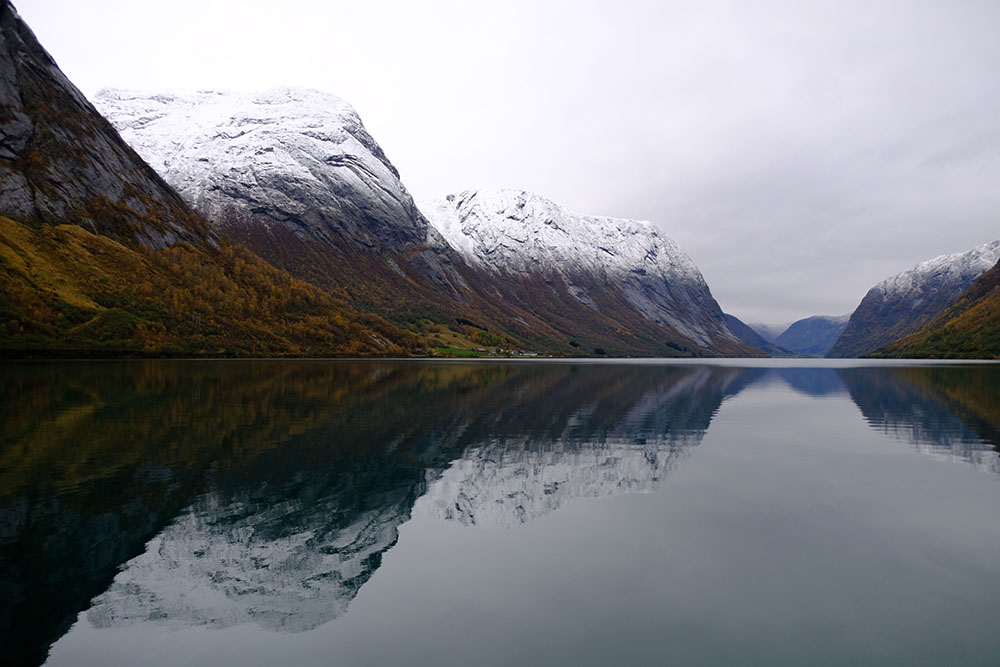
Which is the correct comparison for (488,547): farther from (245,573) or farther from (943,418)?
(943,418)

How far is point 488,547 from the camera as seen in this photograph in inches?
743

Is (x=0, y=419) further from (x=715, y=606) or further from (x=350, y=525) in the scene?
(x=715, y=606)

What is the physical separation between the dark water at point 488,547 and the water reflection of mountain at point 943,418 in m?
0.63

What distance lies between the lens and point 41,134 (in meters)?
194

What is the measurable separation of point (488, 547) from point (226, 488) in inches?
535

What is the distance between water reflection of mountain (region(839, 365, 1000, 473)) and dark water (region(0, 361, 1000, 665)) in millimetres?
630

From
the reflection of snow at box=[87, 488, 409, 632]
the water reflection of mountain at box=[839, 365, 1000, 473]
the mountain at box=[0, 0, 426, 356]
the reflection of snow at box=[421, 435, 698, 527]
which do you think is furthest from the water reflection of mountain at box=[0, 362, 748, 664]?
the mountain at box=[0, 0, 426, 356]

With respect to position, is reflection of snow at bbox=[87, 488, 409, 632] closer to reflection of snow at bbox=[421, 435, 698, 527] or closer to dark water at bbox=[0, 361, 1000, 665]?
dark water at bbox=[0, 361, 1000, 665]

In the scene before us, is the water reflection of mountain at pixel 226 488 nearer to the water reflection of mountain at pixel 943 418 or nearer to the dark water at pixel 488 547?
the dark water at pixel 488 547

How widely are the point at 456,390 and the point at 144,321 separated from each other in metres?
134

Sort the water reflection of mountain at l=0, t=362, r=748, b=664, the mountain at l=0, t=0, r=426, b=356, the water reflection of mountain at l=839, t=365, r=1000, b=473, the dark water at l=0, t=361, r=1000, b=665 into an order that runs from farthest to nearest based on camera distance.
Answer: the mountain at l=0, t=0, r=426, b=356
the water reflection of mountain at l=839, t=365, r=1000, b=473
the water reflection of mountain at l=0, t=362, r=748, b=664
the dark water at l=0, t=361, r=1000, b=665

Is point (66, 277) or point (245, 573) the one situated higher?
point (66, 277)

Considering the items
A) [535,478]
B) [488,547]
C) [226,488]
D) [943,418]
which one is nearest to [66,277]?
[226,488]

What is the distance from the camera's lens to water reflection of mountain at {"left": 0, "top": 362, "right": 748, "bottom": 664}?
14695 millimetres
